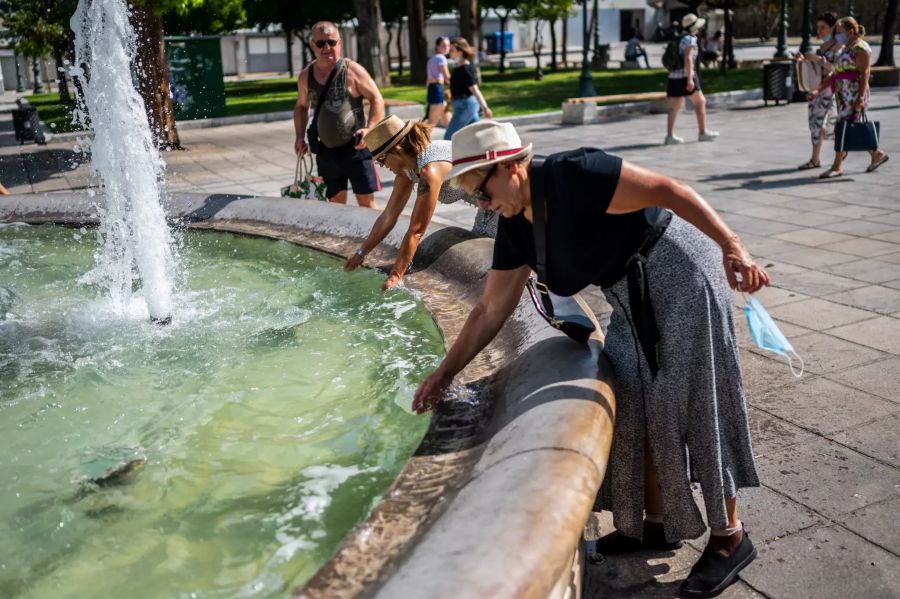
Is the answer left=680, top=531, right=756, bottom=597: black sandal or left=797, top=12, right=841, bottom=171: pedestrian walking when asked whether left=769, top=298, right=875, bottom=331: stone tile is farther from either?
left=797, top=12, right=841, bottom=171: pedestrian walking

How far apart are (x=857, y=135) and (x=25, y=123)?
1432 cm

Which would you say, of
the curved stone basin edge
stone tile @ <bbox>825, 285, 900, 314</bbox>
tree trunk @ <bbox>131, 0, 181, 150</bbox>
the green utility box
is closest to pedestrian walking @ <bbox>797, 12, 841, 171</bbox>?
stone tile @ <bbox>825, 285, 900, 314</bbox>

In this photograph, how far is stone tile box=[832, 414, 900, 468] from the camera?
13.2 feet

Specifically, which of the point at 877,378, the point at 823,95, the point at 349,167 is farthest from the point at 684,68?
the point at 877,378

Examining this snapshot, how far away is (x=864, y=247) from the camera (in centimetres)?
763

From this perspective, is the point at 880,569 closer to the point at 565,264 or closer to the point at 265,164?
the point at 565,264

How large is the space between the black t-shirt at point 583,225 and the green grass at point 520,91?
1693 centimetres

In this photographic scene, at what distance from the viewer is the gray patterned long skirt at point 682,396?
3.04 m

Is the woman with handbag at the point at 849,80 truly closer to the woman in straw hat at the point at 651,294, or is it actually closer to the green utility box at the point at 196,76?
the woman in straw hat at the point at 651,294

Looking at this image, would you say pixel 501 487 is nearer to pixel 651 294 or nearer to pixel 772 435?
pixel 651 294

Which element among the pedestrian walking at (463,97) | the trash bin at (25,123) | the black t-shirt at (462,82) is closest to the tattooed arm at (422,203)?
the pedestrian walking at (463,97)

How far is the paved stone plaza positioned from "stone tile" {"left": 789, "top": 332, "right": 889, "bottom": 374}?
1 centimetres

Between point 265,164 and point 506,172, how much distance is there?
11.5 metres

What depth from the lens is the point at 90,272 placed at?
6.66 meters
